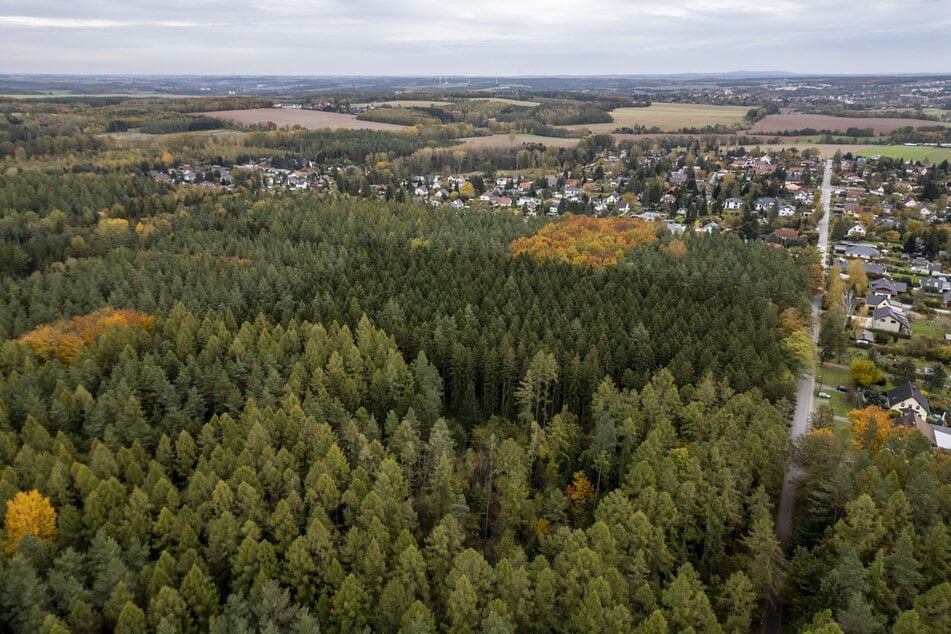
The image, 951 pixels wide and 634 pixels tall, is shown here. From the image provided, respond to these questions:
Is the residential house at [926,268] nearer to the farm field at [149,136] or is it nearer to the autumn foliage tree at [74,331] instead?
the autumn foliage tree at [74,331]

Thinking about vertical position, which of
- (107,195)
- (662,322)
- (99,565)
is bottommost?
(99,565)

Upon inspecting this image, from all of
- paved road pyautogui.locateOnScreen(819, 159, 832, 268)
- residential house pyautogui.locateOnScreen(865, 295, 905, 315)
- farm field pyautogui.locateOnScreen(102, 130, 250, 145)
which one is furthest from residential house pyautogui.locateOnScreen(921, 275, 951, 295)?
farm field pyautogui.locateOnScreen(102, 130, 250, 145)

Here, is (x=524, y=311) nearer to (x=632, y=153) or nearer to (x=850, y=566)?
(x=850, y=566)

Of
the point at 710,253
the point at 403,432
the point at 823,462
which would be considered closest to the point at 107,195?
the point at 403,432

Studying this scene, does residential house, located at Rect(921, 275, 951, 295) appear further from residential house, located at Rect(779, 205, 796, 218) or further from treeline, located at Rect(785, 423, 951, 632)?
treeline, located at Rect(785, 423, 951, 632)

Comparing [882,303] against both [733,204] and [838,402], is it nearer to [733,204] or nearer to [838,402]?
[838,402]

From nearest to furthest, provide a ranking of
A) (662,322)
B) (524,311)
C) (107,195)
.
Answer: (662,322) → (524,311) → (107,195)
